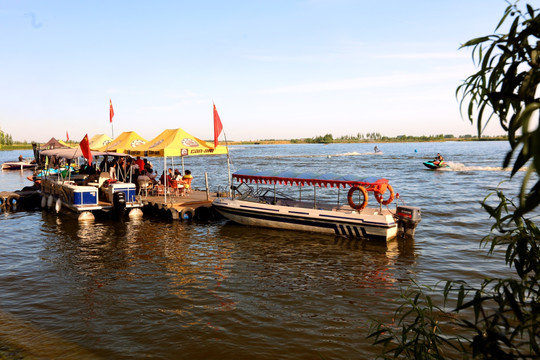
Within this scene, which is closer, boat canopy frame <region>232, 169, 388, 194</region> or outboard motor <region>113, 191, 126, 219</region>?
boat canopy frame <region>232, 169, 388, 194</region>

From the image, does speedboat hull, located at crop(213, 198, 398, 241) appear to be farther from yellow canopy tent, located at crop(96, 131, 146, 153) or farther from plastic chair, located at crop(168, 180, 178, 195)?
yellow canopy tent, located at crop(96, 131, 146, 153)

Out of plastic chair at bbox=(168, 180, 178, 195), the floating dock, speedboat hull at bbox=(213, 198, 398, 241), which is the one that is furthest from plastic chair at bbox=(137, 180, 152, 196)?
speedboat hull at bbox=(213, 198, 398, 241)

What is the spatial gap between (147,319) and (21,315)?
308 centimetres

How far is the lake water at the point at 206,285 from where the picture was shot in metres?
8.36

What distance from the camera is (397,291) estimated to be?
11234 millimetres

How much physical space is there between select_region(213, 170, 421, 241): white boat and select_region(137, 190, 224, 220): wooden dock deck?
1508 mm

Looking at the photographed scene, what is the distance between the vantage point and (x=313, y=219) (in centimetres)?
1734

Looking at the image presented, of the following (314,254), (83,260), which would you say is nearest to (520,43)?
(314,254)

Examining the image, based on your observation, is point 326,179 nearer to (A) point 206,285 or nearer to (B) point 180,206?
(A) point 206,285

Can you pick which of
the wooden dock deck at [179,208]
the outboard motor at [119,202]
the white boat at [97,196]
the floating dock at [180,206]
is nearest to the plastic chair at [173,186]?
the floating dock at [180,206]

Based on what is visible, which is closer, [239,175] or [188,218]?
[239,175]

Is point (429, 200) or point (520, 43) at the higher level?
point (520, 43)

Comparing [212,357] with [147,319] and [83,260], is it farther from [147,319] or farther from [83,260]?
[83,260]

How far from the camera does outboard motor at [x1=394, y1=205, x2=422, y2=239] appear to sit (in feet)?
54.5
